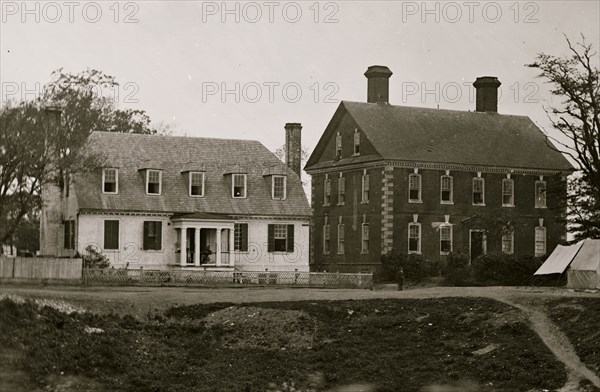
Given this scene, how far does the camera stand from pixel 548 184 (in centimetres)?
6431

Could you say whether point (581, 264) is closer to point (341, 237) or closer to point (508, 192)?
point (508, 192)

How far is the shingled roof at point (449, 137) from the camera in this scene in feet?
201

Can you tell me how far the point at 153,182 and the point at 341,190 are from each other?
1243cm

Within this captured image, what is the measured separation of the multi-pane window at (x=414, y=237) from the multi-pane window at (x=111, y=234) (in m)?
15.3

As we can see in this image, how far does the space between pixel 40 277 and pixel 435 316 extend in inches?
660

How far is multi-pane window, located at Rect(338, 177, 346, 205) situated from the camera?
208 ft

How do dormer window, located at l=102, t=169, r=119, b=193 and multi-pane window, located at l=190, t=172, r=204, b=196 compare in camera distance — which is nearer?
dormer window, located at l=102, t=169, r=119, b=193

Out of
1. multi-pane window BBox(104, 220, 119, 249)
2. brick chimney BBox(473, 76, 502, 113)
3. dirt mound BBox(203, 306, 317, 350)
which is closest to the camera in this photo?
dirt mound BBox(203, 306, 317, 350)

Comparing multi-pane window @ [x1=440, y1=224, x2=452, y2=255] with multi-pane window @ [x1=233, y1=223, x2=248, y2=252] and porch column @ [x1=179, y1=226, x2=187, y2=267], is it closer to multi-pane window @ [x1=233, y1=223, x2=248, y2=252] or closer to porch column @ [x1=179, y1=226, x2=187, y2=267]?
multi-pane window @ [x1=233, y1=223, x2=248, y2=252]

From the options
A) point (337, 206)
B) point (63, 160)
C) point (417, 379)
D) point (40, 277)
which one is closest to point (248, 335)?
point (417, 379)

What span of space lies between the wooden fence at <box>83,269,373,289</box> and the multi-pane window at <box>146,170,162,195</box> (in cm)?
493

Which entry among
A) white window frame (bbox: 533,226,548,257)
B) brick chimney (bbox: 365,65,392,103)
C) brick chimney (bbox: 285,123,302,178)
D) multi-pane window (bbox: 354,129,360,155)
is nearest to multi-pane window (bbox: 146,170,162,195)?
brick chimney (bbox: 285,123,302,178)

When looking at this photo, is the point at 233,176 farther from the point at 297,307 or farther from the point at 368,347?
the point at 368,347

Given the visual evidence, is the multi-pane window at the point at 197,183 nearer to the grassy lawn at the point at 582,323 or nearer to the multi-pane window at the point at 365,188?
the multi-pane window at the point at 365,188
